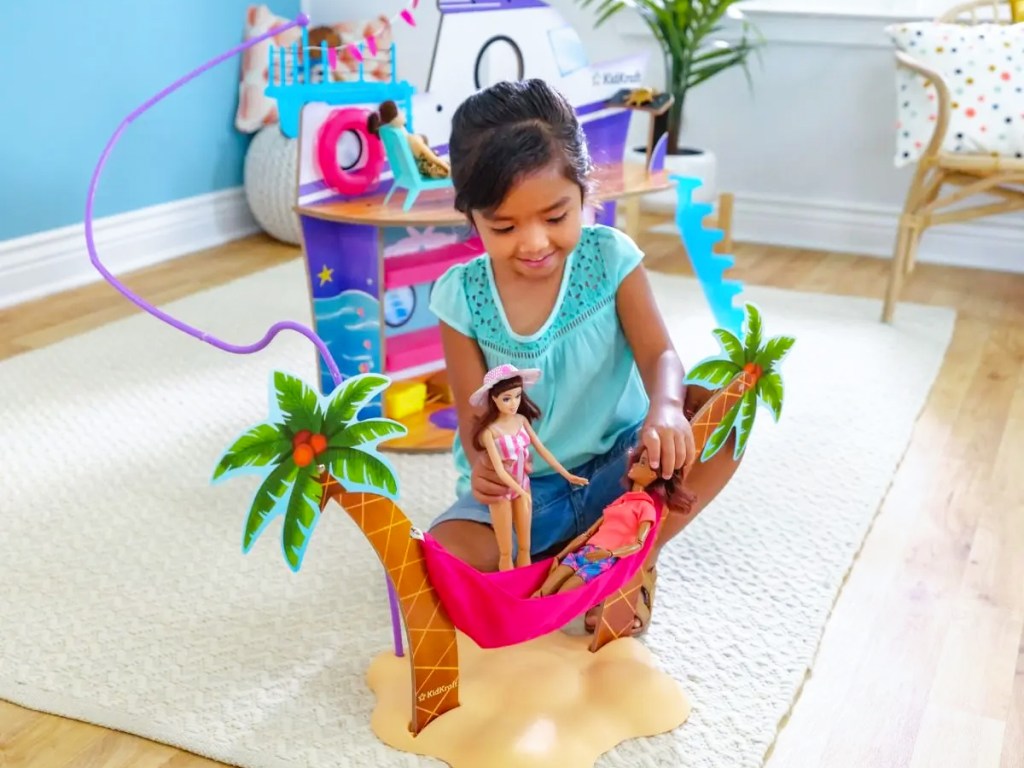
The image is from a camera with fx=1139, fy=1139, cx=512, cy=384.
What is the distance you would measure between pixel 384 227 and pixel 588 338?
1.95ft

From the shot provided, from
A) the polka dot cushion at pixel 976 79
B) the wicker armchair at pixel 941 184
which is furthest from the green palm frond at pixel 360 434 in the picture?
the polka dot cushion at pixel 976 79

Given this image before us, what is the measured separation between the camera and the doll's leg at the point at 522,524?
3.73 feet

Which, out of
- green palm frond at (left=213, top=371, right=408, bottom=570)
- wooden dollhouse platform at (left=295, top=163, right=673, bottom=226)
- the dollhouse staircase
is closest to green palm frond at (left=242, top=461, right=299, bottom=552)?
green palm frond at (left=213, top=371, right=408, bottom=570)

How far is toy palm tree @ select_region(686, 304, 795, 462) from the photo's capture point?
3.81 feet

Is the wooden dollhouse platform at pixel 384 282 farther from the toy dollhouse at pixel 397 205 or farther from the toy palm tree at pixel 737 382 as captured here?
the toy palm tree at pixel 737 382

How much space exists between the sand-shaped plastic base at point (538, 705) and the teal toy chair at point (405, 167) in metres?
0.77

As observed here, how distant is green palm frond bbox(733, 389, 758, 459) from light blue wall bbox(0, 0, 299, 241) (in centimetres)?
192

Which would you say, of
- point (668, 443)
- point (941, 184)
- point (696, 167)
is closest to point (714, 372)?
point (668, 443)

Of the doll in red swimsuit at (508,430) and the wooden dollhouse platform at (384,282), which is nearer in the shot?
the doll in red swimsuit at (508,430)

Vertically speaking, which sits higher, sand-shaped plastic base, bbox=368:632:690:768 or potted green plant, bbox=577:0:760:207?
potted green plant, bbox=577:0:760:207

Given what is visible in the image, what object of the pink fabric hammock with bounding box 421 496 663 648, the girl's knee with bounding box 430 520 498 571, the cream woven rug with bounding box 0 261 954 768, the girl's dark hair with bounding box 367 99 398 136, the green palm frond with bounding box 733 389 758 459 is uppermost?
the girl's dark hair with bounding box 367 99 398 136

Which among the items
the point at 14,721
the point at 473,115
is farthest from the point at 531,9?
the point at 14,721

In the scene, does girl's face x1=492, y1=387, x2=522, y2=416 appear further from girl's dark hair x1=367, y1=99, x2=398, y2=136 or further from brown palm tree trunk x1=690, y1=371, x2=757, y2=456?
girl's dark hair x1=367, y1=99, x2=398, y2=136

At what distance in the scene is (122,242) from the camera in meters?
2.82
